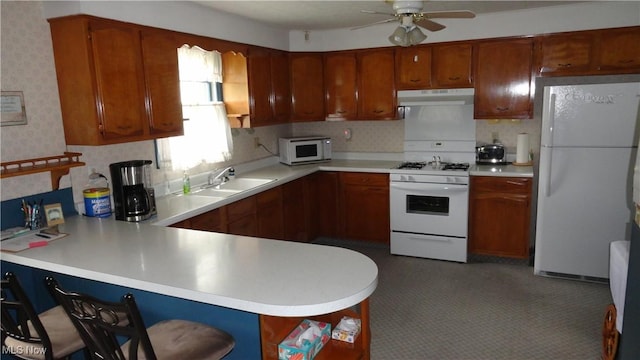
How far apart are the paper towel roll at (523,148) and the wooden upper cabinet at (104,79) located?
3384mm

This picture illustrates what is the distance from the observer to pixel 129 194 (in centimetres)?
291

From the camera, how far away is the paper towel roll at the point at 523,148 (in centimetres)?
433

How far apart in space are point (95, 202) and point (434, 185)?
2939 mm

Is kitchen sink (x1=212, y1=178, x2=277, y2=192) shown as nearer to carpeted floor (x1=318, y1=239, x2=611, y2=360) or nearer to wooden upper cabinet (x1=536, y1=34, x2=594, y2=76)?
carpeted floor (x1=318, y1=239, x2=611, y2=360)

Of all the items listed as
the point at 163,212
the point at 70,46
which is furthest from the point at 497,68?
the point at 70,46

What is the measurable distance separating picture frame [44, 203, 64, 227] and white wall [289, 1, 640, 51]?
3047 mm

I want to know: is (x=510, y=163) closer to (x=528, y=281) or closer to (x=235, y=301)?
(x=528, y=281)

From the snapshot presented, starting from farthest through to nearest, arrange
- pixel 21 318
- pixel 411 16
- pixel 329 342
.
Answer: pixel 411 16 < pixel 329 342 < pixel 21 318

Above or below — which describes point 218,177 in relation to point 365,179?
above

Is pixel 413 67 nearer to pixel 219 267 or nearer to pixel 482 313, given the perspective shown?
pixel 482 313

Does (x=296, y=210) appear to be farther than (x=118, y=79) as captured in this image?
Yes

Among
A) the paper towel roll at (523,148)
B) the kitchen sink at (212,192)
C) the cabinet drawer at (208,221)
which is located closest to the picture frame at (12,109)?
the cabinet drawer at (208,221)

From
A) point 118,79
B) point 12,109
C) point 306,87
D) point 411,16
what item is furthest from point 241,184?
point 411,16

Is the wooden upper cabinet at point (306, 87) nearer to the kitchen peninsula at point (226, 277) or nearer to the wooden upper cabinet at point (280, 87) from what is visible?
the wooden upper cabinet at point (280, 87)
